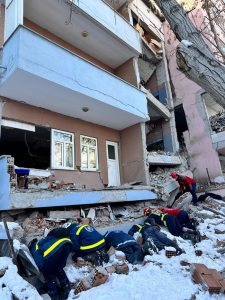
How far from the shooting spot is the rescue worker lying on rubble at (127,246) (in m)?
4.72

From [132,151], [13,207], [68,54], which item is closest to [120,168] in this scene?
[132,151]

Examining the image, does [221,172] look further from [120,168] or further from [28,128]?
[28,128]

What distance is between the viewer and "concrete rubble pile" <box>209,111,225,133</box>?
13758mm

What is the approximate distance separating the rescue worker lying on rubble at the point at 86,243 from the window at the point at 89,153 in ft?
14.8

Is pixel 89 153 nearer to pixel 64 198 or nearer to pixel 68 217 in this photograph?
pixel 64 198

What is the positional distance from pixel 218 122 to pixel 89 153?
28.0 feet

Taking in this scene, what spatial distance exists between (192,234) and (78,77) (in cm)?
544

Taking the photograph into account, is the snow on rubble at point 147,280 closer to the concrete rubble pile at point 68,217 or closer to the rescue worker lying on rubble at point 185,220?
the concrete rubble pile at point 68,217

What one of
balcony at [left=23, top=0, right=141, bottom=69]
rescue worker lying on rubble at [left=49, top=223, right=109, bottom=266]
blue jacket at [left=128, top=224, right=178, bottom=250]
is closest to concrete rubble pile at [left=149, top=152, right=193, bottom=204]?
blue jacket at [left=128, top=224, right=178, bottom=250]

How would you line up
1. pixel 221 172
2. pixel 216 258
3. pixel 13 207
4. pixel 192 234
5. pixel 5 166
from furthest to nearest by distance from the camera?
pixel 221 172 → pixel 192 234 → pixel 5 166 → pixel 13 207 → pixel 216 258

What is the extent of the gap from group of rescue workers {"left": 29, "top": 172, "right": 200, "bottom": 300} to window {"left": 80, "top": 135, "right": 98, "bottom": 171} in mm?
3447

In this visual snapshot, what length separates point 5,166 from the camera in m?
5.75

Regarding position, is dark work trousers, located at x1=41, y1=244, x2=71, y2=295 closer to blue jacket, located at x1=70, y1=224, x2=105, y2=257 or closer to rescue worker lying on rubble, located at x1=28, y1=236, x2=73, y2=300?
rescue worker lying on rubble, located at x1=28, y1=236, x2=73, y2=300

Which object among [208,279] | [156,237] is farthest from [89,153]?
[208,279]
